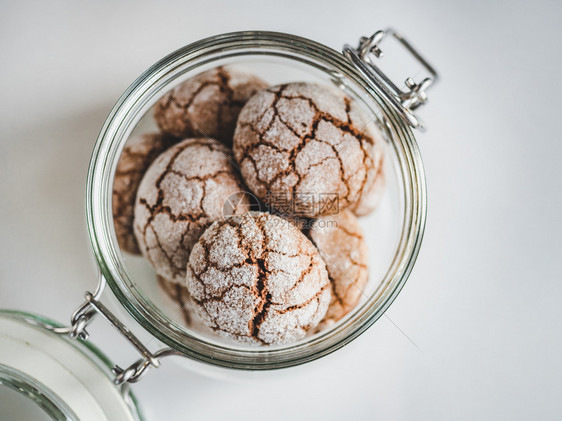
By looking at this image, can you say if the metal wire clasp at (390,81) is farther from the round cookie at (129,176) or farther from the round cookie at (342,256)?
the round cookie at (129,176)

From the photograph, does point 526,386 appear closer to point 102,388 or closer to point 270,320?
point 270,320

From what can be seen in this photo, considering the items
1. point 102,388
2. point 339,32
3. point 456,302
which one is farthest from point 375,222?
point 102,388

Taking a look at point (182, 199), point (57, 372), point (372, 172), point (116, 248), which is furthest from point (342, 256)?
point (57, 372)

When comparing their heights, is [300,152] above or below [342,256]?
above

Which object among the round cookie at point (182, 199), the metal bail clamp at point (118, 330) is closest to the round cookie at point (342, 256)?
the round cookie at point (182, 199)

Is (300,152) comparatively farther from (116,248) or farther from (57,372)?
(57,372)

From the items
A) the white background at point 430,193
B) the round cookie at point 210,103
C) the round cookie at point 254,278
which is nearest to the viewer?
the round cookie at point 254,278
